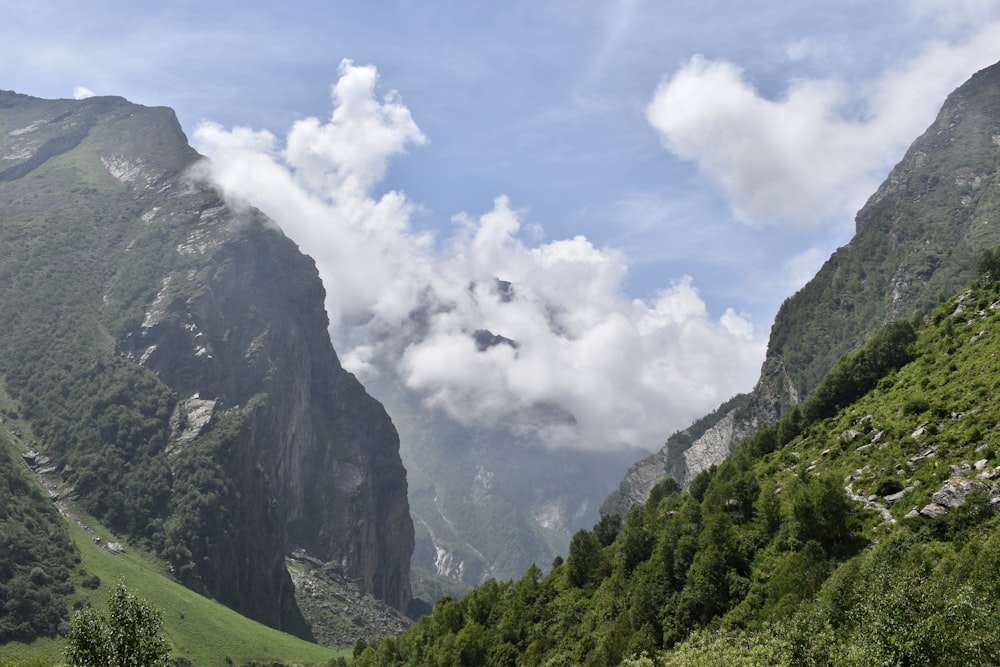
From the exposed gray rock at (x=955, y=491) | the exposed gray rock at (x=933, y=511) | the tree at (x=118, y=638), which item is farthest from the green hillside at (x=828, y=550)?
the tree at (x=118, y=638)

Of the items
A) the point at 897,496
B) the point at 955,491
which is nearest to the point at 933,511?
the point at 955,491

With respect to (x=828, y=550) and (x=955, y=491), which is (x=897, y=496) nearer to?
(x=955, y=491)

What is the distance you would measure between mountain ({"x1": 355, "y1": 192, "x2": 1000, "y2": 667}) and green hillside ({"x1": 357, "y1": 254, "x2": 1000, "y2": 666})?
9.8 inches

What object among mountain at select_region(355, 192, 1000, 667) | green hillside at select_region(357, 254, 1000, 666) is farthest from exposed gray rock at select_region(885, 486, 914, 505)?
green hillside at select_region(357, 254, 1000, 666)

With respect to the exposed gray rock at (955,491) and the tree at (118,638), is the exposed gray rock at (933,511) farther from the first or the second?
the tree at (118,638)

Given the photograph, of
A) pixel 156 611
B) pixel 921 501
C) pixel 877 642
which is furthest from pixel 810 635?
pixel 156 611

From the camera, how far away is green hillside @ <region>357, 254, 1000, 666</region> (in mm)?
58719

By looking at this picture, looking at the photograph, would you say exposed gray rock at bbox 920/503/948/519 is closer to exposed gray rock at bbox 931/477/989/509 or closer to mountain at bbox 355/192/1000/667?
mountain at bbox 355/192/1000/667

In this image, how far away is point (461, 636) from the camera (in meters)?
138

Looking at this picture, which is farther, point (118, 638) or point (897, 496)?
point (897, 496)

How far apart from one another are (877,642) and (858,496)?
1452 inches

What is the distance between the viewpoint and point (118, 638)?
6538 centimetres

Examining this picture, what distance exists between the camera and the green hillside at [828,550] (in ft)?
193

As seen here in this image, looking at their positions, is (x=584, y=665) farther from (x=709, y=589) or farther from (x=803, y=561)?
(x=803, y=561)
